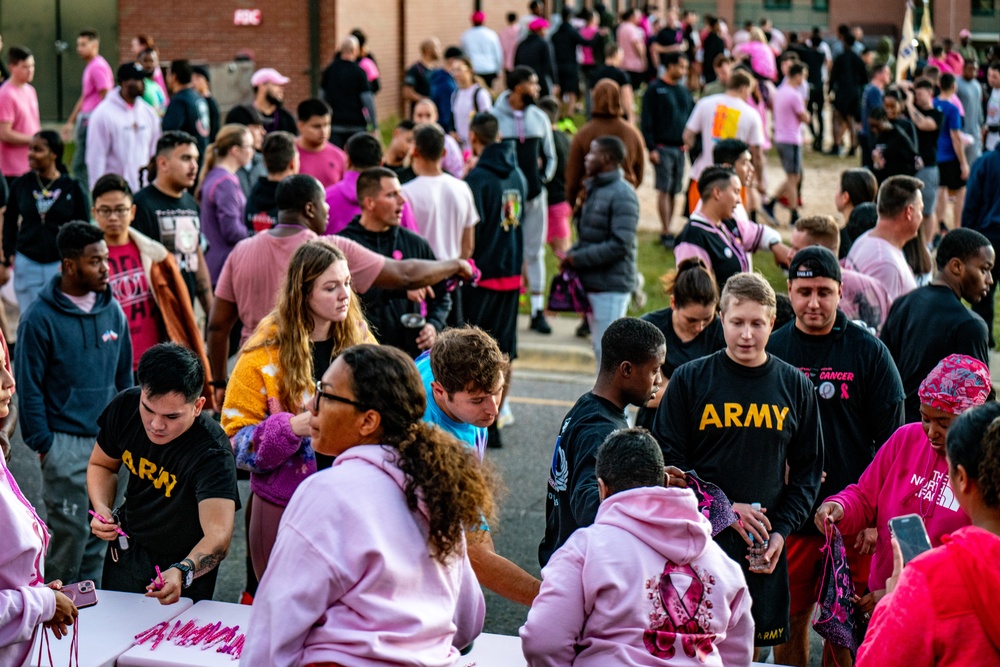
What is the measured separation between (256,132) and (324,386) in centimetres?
884

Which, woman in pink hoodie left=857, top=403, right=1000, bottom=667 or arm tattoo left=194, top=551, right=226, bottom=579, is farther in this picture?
arm tattoo left=194, top=551, right=226, bottom=579

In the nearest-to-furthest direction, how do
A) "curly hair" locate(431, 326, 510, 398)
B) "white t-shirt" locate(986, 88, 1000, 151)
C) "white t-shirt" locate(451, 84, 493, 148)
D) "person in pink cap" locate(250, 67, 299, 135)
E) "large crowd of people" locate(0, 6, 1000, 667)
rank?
"large crowd of people" locate(0, 6, 1000, 667)
"curly hair" locate(431, 326, 510, 398)
"person in pink cap" locate(250, 67, 299, 135)
"white t-shirt" locate(451, 84, 493, 148)
"white t-shirt" locate(986, 88, 1000, 151)

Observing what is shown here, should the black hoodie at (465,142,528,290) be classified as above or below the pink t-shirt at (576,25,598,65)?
below

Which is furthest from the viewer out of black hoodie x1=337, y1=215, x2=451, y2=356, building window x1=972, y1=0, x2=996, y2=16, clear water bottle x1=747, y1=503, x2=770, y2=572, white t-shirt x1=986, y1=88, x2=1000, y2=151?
building window x1=972, y1=0, x2=996, y2=16

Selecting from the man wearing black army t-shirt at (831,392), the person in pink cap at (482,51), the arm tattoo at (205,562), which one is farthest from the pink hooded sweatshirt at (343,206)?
the person in pink cap at (482,51)

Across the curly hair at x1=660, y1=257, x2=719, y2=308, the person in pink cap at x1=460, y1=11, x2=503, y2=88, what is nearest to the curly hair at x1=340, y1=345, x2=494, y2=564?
the curly hair at x1=660, y1=257, x2=719, y2=308

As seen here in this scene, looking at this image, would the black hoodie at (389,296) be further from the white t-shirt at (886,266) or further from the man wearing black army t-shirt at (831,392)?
the man wearing black army t-shirt at (831,392)

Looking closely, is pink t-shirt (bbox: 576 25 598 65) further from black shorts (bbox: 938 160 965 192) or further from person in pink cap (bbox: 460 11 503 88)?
black shorts (bbox: 938 160 965 192)

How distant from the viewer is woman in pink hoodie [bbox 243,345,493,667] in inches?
129

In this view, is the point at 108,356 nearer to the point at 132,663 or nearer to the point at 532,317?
the point at 132,663

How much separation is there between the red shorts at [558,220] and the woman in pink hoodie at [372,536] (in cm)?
1006

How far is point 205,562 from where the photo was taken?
479cm

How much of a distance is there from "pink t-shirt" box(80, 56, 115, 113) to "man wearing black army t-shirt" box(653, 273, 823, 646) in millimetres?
12359

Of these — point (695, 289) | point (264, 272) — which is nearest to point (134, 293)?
point (264, 272)
